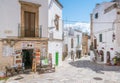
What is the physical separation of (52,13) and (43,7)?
1.92 metres

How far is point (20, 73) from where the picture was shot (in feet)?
46.1

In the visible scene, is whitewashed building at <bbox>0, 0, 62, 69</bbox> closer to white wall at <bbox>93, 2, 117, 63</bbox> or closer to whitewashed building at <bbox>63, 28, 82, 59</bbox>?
white wall at <bbox>93, 2, 117, 63</bbox>

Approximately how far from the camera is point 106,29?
2373 cm

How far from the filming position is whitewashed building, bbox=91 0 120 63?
2094 cm

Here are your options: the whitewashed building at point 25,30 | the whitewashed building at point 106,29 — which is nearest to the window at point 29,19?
the whitewashed building at point 25,30

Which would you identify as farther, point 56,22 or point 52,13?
point 56,22

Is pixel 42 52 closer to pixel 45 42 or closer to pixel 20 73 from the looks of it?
pixel 45 42

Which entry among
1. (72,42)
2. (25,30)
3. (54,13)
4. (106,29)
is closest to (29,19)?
(25,30)

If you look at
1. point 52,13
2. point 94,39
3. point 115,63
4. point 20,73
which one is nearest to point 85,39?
point 94,39

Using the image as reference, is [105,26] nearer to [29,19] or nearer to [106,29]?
[106,29]

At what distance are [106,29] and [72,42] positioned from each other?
47.1 ft

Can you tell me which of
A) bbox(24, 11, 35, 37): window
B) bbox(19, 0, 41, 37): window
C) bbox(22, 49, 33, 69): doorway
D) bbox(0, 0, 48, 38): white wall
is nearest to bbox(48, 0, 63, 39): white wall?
bbox(19, 0, 41, 37): window

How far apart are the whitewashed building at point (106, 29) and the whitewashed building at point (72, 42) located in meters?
8.14

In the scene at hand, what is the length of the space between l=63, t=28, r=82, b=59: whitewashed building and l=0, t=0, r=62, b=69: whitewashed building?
1851cm
